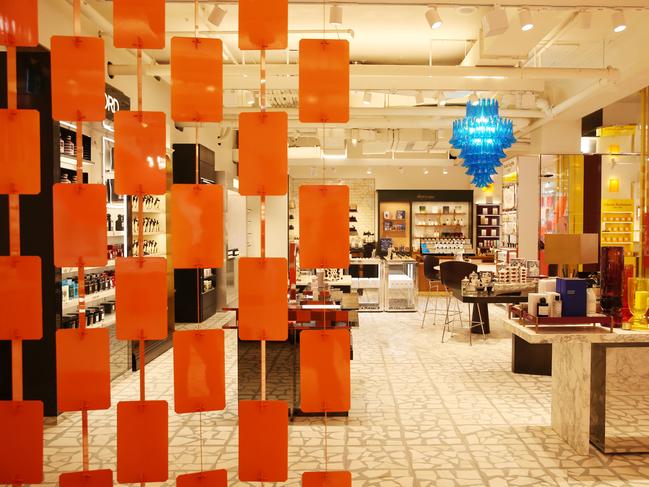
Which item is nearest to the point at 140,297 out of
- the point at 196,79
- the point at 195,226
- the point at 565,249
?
the point at 195,226

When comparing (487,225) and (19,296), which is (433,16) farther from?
(487,225)

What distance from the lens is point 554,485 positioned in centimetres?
307

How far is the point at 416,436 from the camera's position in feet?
12.5

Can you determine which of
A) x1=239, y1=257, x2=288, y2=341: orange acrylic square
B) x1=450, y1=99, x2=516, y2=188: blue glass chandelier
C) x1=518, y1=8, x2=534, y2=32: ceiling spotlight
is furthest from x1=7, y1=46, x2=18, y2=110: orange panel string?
x1=450, y1=99, x2=516, y2=188: blue glass chandelier

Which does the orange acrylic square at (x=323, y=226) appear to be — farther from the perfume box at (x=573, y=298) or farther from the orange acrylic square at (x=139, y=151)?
the perfume box at (x=573, y=298)

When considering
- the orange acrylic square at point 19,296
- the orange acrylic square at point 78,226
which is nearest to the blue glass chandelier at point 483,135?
the orange acrylic square at point 78,226

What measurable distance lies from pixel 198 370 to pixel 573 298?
250 cm

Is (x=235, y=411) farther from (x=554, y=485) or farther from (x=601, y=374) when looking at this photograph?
(x=601, y=374)

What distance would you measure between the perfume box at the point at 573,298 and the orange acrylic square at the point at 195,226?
2395mm

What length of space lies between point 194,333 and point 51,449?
86.9 inches

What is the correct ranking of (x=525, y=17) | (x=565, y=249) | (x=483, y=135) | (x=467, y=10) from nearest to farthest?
(x=565, y=249) < (x=525, y=17) < (x=467, y=10) < (x=483, y=135)

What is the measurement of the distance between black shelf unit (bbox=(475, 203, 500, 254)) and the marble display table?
1143 centimetres

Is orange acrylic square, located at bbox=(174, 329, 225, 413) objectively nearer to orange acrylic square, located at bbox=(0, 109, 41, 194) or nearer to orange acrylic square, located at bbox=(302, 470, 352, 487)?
orange acrylic square, located at bbox=(302, 470, 352, 487)

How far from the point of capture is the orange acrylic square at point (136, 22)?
216 cm
